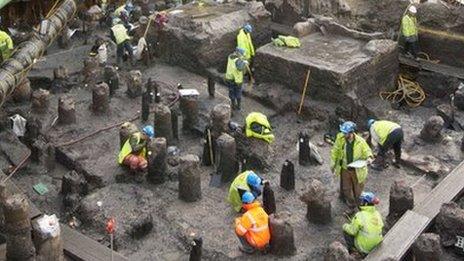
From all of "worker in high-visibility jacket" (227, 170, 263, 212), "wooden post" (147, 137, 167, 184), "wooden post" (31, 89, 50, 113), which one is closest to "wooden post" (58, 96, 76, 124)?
"wooden post" (31, 89, 50, 113)

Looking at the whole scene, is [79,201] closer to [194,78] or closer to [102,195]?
[102,195]

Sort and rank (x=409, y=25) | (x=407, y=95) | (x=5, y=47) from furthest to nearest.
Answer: (x=409, y=25) → (x=407, y=95) → (x=5, y=47)

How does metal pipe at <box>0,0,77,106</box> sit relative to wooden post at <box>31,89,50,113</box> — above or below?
above

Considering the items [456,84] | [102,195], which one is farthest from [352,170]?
[456,84]


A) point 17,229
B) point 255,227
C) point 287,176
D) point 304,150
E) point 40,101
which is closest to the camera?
point 17,229

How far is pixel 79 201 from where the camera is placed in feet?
38.8

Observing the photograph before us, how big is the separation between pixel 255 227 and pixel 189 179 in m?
2.12

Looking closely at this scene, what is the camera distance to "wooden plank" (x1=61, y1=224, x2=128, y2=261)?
962 centimetres

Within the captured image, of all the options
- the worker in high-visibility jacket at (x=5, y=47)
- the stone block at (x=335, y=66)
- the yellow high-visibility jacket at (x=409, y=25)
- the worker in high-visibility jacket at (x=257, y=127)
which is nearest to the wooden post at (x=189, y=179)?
the worker in high-visibility jacket at (x=257, y=127)

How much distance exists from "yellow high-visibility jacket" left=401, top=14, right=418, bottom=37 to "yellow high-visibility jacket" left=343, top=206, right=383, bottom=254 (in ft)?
27.3

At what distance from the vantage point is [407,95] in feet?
53.9

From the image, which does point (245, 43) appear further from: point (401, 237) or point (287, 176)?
point (401, 237)

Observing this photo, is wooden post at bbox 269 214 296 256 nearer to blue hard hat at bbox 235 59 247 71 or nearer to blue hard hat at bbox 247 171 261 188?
blue hard hat at bbox 247 171 261 188

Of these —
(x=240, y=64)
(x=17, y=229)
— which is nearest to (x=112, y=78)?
(x=240, y=64)
